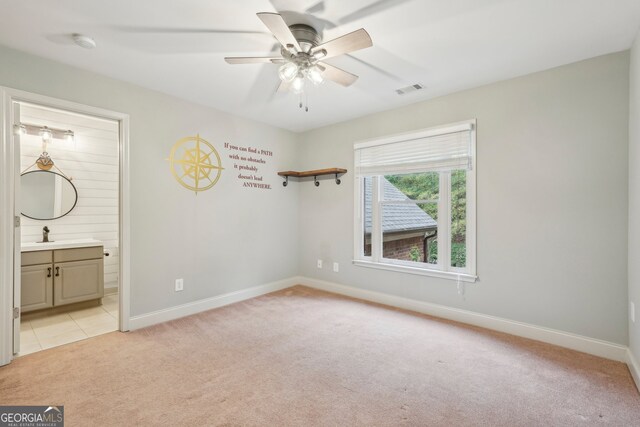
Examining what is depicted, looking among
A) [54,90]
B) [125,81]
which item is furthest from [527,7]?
[54,90]

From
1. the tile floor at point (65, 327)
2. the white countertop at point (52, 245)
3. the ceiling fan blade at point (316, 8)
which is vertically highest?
the ceiling fan blade at point (316, 8)

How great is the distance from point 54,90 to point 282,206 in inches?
108

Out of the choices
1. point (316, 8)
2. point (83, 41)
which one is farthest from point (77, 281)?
point (316, 8)

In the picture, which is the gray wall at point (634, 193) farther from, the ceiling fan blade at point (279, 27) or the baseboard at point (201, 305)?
the baseboard at point (201, 305)

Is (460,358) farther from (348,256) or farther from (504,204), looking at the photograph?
(348,256)

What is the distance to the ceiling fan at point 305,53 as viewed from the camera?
1.75 metres

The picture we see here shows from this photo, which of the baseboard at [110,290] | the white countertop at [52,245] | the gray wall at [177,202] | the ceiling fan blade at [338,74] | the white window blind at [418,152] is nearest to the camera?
the ceiling fan blade at [338,74]

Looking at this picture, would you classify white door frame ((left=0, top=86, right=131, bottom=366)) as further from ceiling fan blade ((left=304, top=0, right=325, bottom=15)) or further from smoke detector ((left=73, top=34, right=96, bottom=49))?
ceiling fan blade ((left=304, top=0, right=325, bottom=15))

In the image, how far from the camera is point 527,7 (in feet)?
5.96

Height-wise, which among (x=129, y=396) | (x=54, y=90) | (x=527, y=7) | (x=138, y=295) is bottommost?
(x=129, y=396)

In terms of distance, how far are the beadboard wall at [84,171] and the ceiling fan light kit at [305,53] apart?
292 cm

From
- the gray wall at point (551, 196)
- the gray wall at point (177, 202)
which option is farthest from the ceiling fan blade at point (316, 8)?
the gray wall at point (177, 202)

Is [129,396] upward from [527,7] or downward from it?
downward

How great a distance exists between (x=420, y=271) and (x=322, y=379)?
5.98ft
